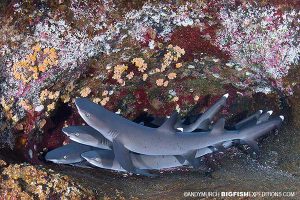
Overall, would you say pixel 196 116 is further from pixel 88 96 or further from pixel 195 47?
pixel 88 96

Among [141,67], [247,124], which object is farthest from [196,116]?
[141,67]

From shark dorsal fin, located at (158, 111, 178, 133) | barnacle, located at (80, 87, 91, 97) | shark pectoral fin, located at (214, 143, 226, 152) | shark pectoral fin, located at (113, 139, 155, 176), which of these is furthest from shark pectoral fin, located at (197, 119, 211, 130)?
barnacle, located at (80, 87, 91, 97)

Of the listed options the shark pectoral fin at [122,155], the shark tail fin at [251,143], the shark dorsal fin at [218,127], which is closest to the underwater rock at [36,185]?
the shark pectoral fin at [122,155]

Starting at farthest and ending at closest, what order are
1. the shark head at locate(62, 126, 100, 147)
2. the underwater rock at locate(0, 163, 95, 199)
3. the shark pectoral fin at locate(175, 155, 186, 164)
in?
the shark pectoral fin at locate(175, 155, 186, 164) < the shark head at locate(62, 126, 100, 147) < the underwater rock at locate(0, 163, 95, 199)

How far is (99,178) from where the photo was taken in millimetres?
3564

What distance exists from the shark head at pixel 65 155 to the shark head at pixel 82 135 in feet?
0.48

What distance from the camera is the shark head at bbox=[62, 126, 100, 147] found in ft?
12.3

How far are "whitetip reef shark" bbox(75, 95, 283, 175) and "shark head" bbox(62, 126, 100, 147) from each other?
26cm

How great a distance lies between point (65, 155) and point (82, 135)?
0.92 ft

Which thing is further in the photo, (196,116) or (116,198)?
(196,116)

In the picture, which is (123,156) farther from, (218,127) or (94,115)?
(218,127)

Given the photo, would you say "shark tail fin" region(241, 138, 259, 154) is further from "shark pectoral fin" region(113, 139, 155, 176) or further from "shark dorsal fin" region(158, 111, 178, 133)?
"shark pectoral fin" region(113, 139, 155, 176)

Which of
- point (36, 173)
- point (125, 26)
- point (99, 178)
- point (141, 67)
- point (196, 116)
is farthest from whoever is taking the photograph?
point (196, 116)

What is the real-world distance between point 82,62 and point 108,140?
870mm
